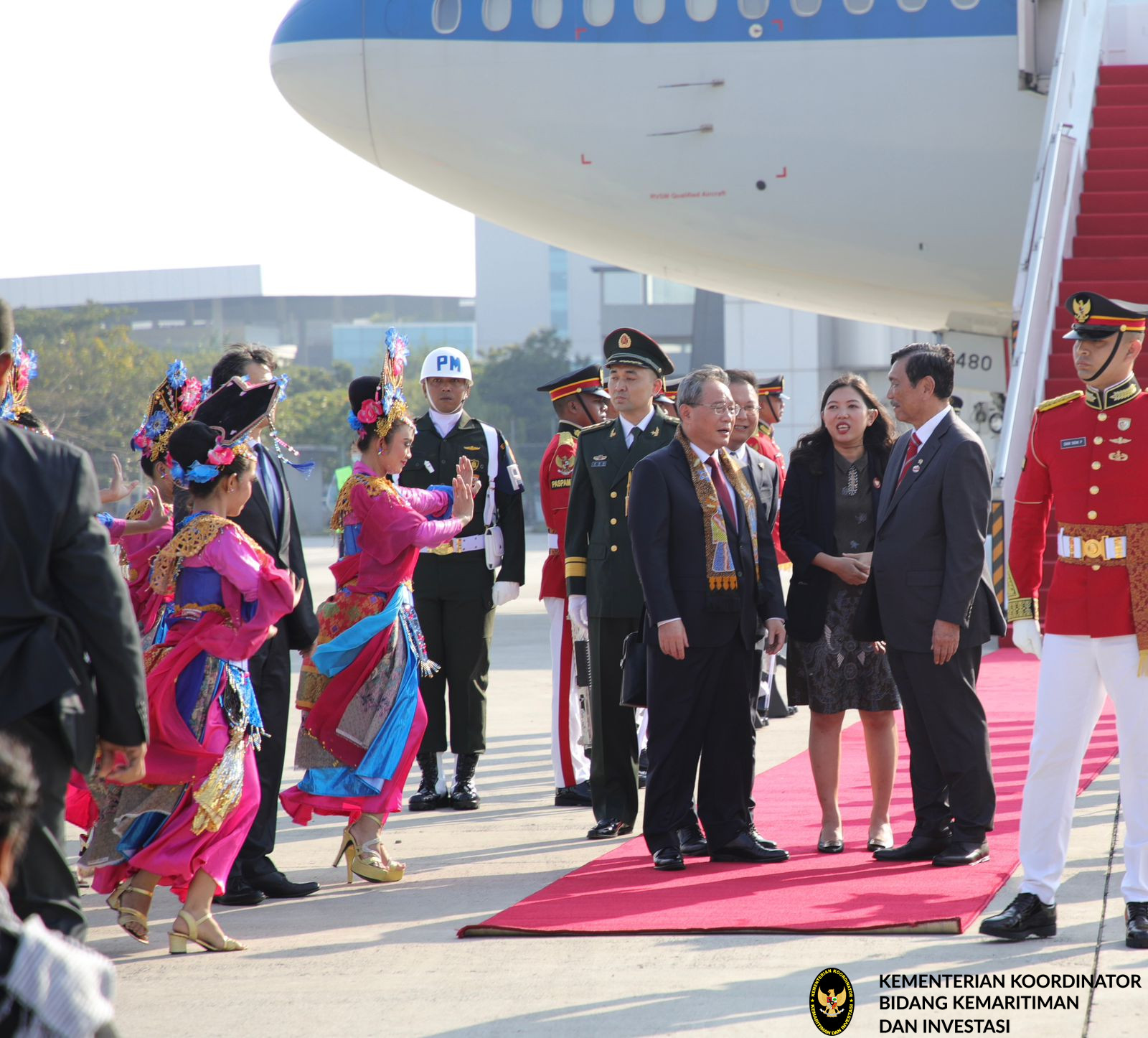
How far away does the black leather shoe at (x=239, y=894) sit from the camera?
5.06m

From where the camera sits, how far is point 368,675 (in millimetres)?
5277

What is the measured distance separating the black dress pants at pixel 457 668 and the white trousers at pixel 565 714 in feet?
1.05

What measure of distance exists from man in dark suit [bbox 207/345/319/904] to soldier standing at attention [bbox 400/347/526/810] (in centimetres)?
144

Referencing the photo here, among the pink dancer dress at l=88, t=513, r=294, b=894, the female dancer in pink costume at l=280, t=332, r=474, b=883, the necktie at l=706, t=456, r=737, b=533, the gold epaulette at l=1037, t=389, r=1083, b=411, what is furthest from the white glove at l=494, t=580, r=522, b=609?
the gold epaulette at l=1037, t=389, r=1083, b=411

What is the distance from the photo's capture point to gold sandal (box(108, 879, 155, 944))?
4.38 m

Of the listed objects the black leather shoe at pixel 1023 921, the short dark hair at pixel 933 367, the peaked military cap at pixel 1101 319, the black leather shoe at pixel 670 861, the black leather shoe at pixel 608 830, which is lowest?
the black leather shoe at pixel 608 830

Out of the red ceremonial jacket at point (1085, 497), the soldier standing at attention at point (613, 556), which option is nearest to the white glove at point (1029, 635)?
the red ceremonial jacket at point (1085, 497)

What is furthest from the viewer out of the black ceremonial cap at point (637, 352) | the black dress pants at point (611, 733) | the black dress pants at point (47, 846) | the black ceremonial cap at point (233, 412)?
the black ceremonial cap at point (637, 352)

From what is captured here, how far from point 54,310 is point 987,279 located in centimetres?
5327

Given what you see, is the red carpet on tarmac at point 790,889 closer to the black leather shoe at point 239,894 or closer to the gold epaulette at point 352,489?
the black leather shoe at point 239,894

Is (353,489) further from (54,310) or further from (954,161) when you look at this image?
(54,310)

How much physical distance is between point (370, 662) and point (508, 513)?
1794 millimetres

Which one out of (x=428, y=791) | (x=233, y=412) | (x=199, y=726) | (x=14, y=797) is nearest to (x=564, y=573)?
(x=428, y=791)

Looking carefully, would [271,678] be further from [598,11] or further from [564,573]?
[598,11]
